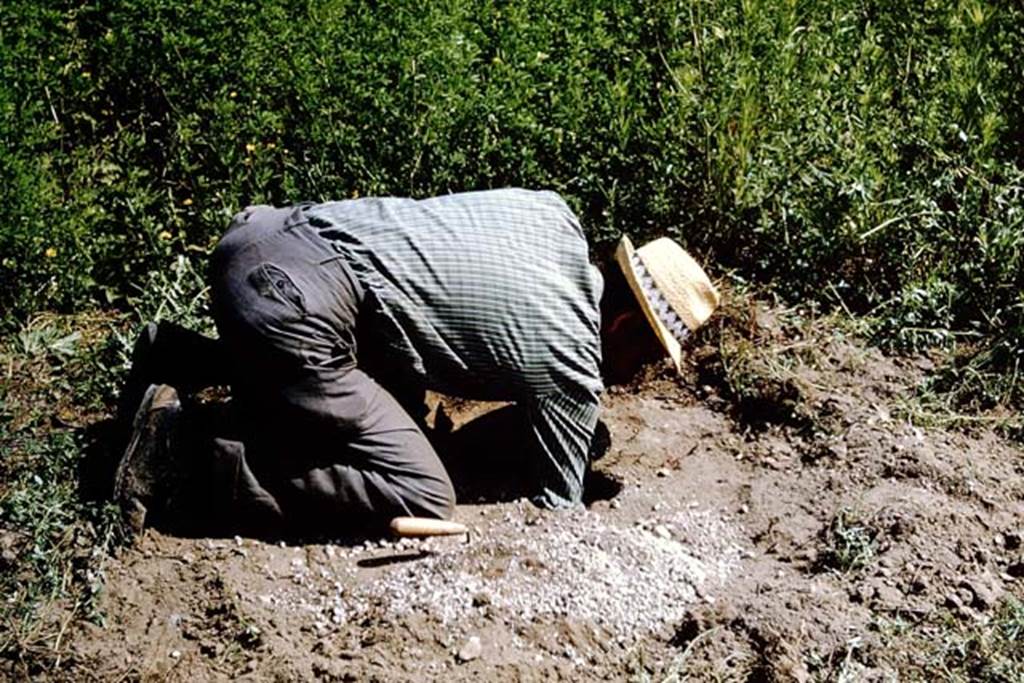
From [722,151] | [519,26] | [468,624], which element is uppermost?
[519,26]

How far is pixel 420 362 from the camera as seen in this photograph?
4.36 metres

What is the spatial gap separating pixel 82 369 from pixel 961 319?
316 cm

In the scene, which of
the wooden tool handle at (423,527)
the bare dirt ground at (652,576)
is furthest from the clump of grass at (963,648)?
the wooden tool handle at (423,527)

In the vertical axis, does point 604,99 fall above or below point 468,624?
above

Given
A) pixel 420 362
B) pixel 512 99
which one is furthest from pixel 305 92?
pixel 420 362

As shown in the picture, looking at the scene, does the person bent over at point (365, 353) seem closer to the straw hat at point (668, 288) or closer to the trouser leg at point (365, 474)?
the trouser leg at point (365, 474)

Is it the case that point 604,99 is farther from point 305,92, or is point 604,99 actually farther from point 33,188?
point 33,188

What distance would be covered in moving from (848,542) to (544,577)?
2.95 ft

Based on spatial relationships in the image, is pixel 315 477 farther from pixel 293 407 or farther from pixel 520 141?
pixel 520 141

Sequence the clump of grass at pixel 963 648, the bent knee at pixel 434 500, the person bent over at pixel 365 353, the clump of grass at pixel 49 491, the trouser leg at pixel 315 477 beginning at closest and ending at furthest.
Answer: the clump of grass at pixel 963 648 → the clump of grass at pixel 49 491 → the person bent over at pixel 365 353 → the trouser leg at pixel 315 477 → the bent knee at pixel 434 500

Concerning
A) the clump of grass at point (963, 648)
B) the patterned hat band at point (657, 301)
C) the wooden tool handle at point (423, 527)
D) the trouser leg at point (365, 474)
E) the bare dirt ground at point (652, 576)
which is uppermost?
the patterned hat band at point (657, 301)

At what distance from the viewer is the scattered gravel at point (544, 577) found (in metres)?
4.09

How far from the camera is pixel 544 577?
4188 mm

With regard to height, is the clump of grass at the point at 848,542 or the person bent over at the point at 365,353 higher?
the person bent over at the point at 365,353
